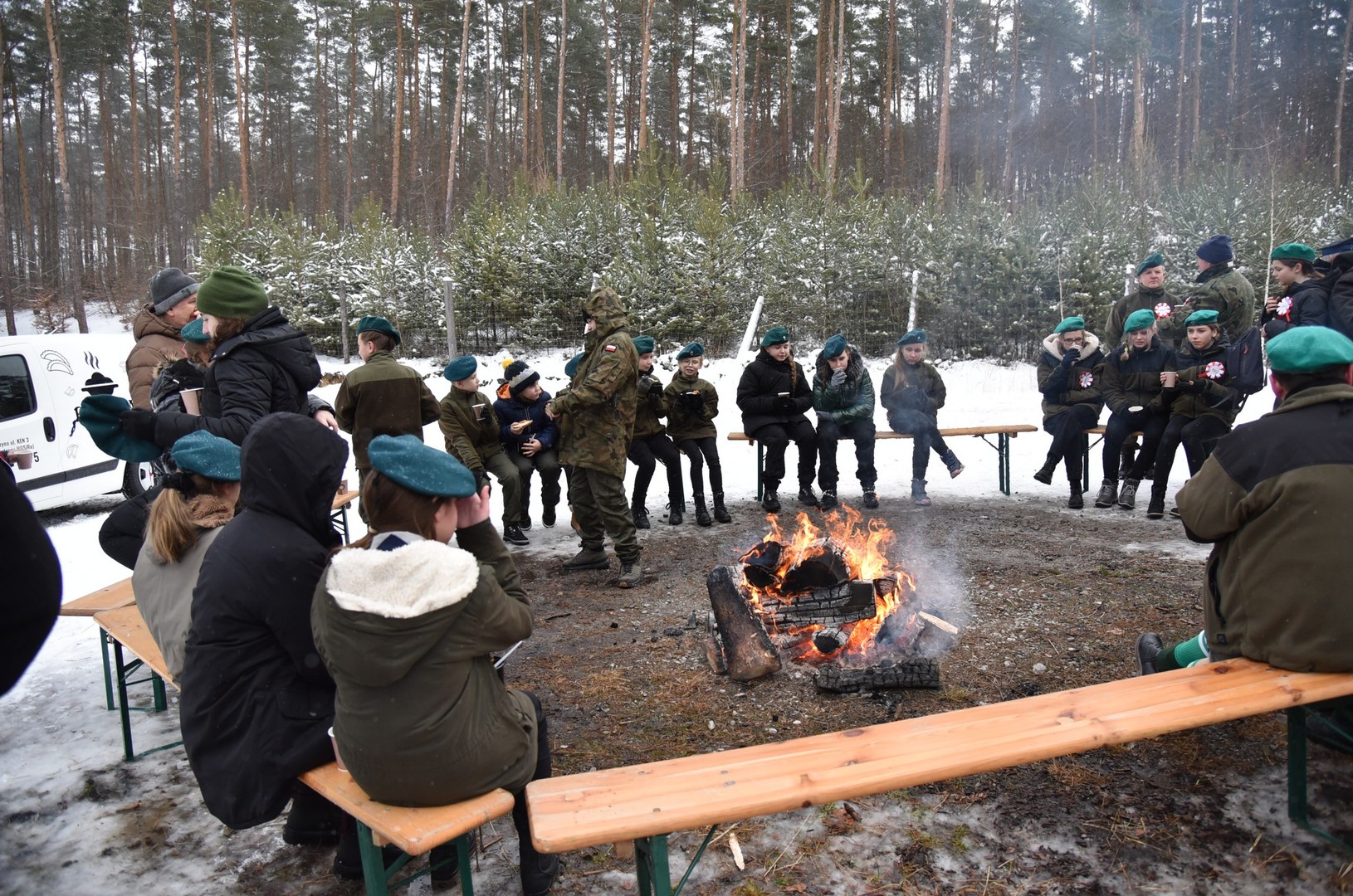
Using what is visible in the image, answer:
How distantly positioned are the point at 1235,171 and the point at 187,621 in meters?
19.4

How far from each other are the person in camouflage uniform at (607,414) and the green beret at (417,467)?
137 inches

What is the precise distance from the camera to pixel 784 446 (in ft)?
25.4

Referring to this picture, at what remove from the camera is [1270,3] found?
28.9 metres

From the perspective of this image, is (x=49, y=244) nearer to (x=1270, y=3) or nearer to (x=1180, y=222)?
(x=1180, y=222)

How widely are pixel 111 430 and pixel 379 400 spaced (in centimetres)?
193

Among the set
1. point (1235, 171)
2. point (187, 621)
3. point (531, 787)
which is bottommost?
point (531, 787)

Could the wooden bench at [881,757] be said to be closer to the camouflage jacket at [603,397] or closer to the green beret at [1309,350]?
the green beret at [1309,350]

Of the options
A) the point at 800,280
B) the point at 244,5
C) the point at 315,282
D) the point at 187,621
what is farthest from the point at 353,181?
the point at 187,621

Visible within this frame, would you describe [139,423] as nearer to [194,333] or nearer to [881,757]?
[194,333]

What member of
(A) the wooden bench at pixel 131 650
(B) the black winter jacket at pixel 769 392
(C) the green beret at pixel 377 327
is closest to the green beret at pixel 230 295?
(A) the wooden bench at pixel 131 650

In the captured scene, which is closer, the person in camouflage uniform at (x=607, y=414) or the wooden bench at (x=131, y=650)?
the wooden bench at (x=131, y=650)

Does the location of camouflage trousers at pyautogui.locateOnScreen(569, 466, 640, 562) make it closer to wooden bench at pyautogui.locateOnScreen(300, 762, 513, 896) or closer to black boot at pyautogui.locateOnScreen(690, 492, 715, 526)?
black boot at pyautogui.locateOnScreen(690, 492, 715, 526)

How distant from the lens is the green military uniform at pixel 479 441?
6691mm

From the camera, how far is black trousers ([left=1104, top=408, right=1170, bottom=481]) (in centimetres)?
723
